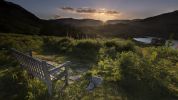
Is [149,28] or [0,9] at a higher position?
[0,9]

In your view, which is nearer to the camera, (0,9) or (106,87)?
(106,87)

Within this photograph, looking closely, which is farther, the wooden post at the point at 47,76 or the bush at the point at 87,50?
the bush at the point at 87,50

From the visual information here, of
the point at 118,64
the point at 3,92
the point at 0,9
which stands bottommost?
the point at 3,92

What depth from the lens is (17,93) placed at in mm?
5312

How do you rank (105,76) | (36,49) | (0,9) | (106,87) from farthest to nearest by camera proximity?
(0,9), (36,49), (105,76), (106,87)

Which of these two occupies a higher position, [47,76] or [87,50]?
[47,76]

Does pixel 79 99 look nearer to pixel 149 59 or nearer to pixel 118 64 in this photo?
pixel 118 64

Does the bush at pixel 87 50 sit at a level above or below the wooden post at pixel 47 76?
below

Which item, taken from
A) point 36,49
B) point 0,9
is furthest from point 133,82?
point 0,9

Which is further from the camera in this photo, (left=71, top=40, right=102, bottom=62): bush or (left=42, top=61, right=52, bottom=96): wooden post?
(left=71, top=40, right=102, bottom=62): bush

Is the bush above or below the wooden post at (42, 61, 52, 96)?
below

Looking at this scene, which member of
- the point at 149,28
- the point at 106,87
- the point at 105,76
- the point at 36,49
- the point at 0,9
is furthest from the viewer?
the point at 0,9

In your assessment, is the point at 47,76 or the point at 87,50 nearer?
the point at 47,76

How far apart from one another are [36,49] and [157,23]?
32949mm
